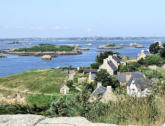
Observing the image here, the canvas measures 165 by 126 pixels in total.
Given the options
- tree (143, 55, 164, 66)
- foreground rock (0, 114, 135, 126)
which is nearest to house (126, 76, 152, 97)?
foreground rock (0, 114, 135, 126)

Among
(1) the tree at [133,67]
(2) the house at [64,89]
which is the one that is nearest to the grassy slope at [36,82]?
(2) the house at [64,89]

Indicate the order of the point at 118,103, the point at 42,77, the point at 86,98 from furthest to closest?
the point at 42,77, the point at 86,98, the point at 118,103

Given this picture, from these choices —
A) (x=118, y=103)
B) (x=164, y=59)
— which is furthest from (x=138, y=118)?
(x=164, y=59)

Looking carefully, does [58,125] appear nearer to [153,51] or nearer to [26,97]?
[26,97]

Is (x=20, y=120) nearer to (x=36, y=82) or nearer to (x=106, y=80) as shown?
(x=106, y=80)

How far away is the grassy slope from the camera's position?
129 feet

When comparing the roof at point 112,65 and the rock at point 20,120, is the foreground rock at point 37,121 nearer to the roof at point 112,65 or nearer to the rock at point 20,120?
the rock at point 20,120

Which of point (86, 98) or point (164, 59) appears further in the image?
point (164, 59)

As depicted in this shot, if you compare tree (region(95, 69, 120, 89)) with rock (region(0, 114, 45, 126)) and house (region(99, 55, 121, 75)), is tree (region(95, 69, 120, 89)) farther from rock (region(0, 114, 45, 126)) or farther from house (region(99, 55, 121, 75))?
rock (region(0, 114, 45, 126))

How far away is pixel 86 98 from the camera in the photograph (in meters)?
9.16

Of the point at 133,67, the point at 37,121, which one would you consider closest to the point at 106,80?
the point at 133,67

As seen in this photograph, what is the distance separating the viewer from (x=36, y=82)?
A: 42531 millimetres

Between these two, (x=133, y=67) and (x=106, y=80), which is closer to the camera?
(x=106, y=80)

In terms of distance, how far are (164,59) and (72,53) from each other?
76.2m
